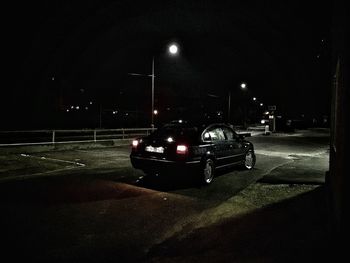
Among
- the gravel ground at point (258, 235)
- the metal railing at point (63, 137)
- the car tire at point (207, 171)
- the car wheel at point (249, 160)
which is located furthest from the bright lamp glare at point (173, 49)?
the gravel ground at point (258, 235)

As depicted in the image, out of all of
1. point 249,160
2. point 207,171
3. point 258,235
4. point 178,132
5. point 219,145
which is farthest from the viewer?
point 249,160

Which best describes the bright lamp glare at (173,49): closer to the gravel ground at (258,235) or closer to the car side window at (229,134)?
the car side window at (229,134)

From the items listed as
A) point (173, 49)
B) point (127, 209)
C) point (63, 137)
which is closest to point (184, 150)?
point (127, 209)

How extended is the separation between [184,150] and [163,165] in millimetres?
679

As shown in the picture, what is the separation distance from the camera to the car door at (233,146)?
11827mm

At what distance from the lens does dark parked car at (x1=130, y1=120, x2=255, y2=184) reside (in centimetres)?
1005

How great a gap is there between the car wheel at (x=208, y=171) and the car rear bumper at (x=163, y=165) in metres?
0.27

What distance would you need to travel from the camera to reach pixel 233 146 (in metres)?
12.0

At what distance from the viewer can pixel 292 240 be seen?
5.90 meters

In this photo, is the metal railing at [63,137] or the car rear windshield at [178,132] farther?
the metal railing at [63,137]

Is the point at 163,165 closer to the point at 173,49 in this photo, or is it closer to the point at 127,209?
the point at 127,209

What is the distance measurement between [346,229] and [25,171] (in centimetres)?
968

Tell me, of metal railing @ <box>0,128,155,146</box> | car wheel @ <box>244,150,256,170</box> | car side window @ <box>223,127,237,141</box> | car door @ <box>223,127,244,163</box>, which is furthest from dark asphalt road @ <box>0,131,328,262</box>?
metal railing @ <box>0,128,155,146</box>

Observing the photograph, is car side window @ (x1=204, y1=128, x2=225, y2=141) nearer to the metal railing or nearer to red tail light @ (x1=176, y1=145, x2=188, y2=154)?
red tail light @ (x1=176, y1=145, x2=188, y2=154)
